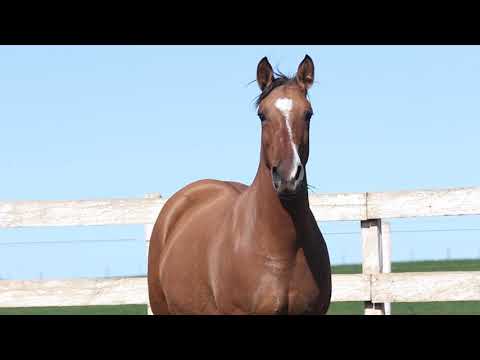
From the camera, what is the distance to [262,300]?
4.73 metres

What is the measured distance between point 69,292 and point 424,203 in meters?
4.00

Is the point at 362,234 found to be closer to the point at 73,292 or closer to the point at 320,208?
the point at 320,208

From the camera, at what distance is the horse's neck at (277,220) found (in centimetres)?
471

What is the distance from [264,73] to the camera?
498 centimetres

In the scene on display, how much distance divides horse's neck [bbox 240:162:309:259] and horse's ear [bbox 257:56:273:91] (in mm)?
568
